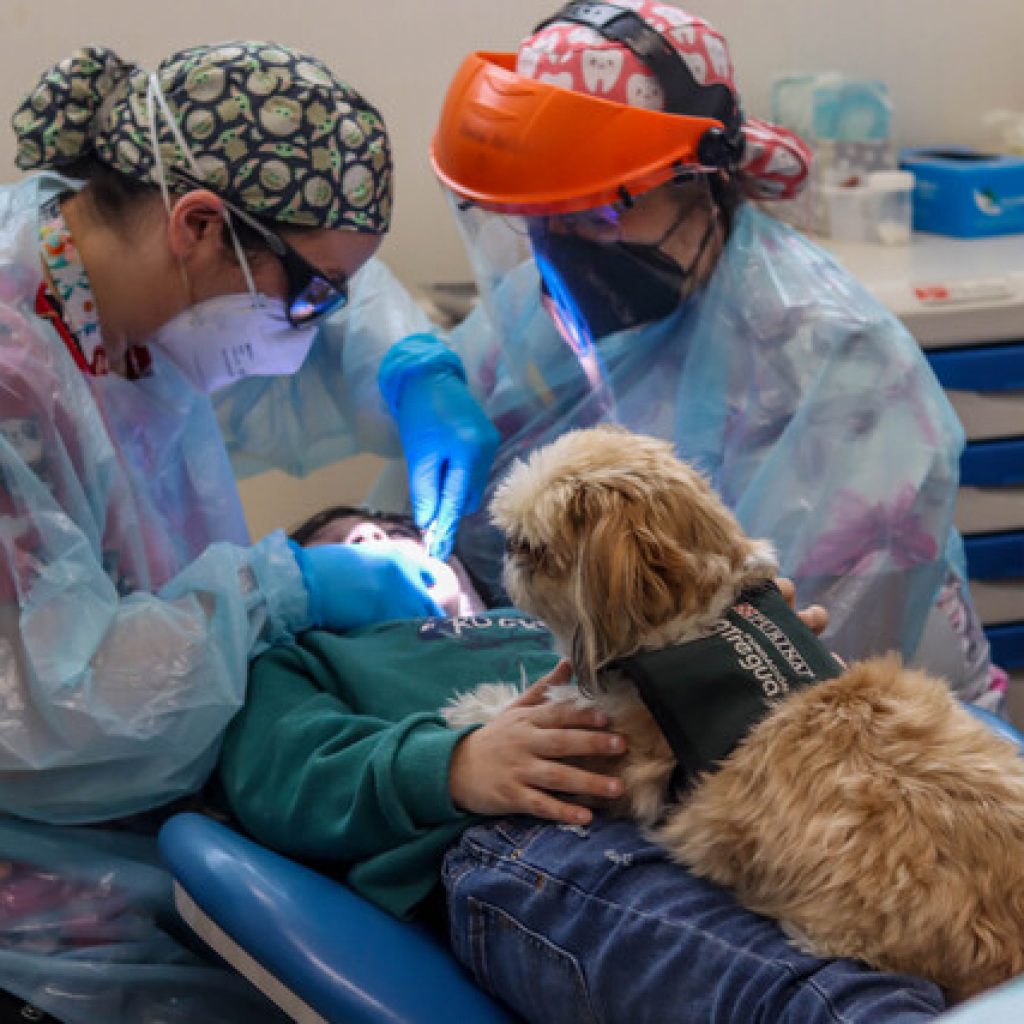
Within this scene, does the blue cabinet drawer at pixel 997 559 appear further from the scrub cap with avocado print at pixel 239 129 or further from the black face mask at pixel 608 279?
the scrub cap with avocado print at pixel 239 129

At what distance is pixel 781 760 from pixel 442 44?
1772mm

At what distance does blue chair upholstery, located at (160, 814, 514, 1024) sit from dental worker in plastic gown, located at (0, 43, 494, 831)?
147 millimetres

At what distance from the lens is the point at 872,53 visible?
262 cm

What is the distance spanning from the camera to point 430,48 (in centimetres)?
242

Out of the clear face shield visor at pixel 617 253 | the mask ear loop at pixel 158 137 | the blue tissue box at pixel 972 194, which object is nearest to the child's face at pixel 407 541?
the clear face shield visor at pixel 617 253

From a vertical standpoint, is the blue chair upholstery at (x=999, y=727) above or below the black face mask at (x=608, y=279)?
below

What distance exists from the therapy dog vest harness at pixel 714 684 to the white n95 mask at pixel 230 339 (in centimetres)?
67

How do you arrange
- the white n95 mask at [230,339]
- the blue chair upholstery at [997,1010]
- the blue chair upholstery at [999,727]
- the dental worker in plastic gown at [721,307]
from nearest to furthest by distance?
the blue chair upholstery at [997,1010] → the blue chair upholstery at [999,727] → the white n95 mask at [230,339] → the dental worker in plastic gown at [721,307]

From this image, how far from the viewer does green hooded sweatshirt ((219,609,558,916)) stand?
1210 millimetres

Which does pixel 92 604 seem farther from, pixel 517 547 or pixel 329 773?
pixel 517 547

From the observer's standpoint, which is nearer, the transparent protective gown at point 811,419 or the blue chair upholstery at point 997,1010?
the blue chair upholstery at point 997,1010

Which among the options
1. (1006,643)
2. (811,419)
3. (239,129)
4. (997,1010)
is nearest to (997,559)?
(1006,643)

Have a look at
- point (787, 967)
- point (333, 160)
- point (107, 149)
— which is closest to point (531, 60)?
point (333, 160)

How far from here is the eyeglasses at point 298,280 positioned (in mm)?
1415
